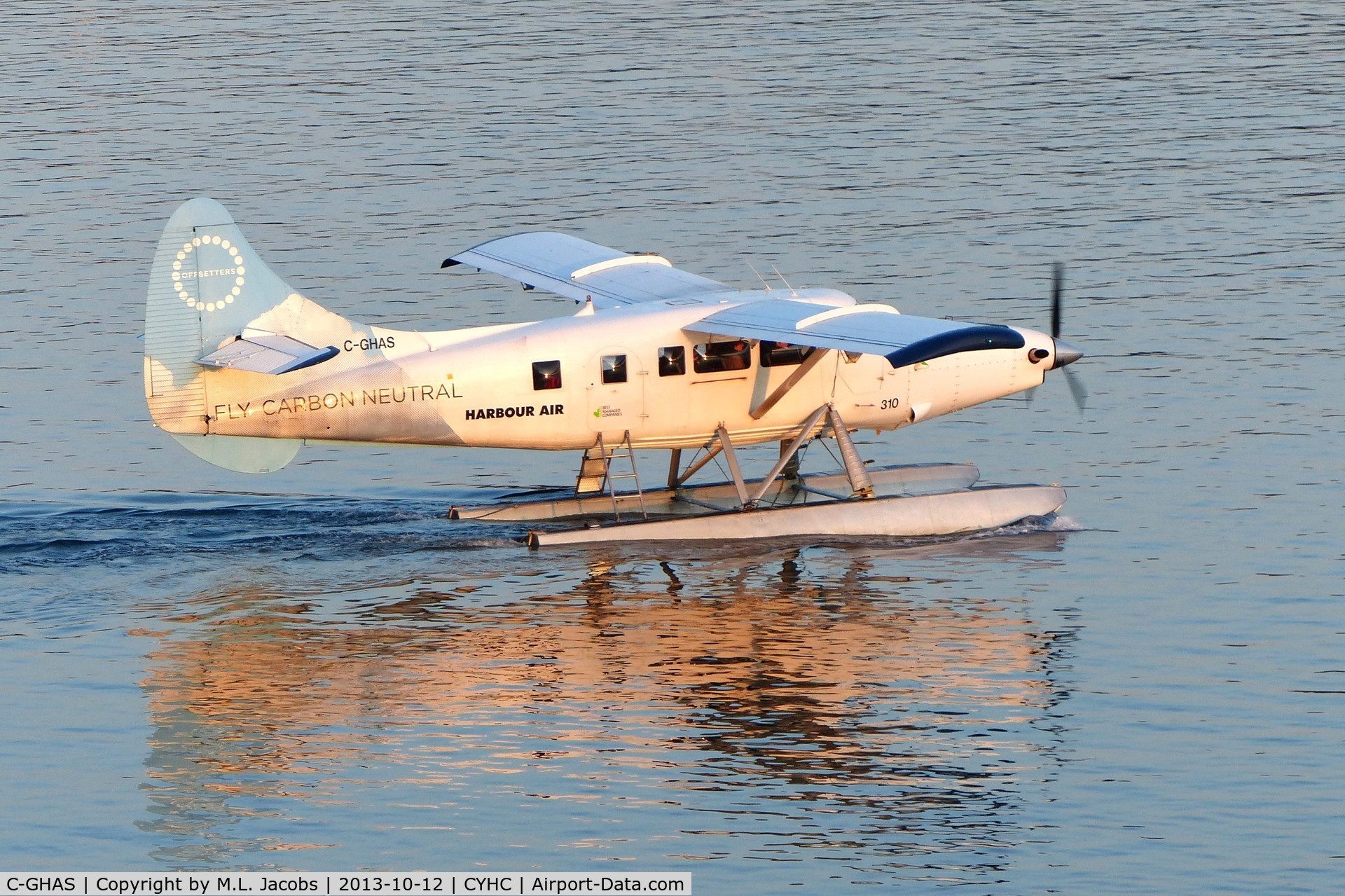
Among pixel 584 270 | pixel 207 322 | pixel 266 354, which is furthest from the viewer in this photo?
pixel 584 270

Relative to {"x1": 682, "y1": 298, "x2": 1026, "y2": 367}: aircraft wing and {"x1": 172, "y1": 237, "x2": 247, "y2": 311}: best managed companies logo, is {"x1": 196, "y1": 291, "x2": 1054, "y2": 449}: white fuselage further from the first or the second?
{"x1": 172, "y1": 237, "x2": 247, "y2": 311}: best managed companies logo

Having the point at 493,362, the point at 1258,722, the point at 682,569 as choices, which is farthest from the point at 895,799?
the point at 493,362

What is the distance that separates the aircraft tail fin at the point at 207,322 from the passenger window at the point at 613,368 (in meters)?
3.02

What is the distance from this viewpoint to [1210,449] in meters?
28.5

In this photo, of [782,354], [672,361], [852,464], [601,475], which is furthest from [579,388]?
[852,464]

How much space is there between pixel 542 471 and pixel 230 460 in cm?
606

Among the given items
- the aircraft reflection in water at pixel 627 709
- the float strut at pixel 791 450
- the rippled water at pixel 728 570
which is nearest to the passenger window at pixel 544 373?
the rippled water at pixel 728 570

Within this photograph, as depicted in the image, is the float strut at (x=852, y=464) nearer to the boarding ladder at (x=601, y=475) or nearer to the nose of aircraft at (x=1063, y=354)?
the boarding ladder at (x=601, y=475)

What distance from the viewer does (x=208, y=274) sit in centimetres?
2394

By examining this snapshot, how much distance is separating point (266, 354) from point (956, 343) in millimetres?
7655

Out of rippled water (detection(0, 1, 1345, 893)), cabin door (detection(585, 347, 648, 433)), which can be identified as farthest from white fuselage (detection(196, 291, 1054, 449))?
rippled water (detection(0, 1, 1345, 893))

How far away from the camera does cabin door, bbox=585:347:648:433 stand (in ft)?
81.9

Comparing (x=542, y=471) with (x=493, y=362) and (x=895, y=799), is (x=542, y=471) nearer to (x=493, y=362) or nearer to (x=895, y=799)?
(x=493, y=362)

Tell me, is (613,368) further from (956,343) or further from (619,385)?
(956,343)
